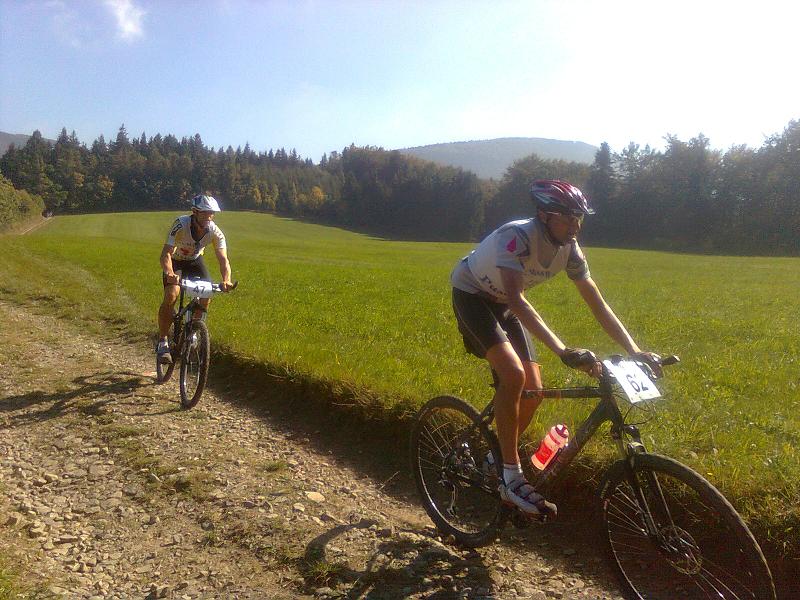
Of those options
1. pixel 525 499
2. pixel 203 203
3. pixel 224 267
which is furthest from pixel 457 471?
pixel 203 203

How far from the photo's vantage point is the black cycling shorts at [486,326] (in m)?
3.84

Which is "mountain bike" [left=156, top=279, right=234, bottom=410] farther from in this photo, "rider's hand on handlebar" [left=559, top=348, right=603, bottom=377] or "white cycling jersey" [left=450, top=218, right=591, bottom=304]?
"rider's hand on handlebar" [left=559, top=348, right=603, bottom=377]

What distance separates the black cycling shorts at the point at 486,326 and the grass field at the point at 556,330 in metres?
1.19

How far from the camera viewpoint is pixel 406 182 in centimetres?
10056

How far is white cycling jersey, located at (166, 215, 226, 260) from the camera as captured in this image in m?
7.30

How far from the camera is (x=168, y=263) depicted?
283 inches

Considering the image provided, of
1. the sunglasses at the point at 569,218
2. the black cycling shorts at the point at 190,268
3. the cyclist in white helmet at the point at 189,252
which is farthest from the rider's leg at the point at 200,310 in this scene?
the sunglasses at the point at 569,218

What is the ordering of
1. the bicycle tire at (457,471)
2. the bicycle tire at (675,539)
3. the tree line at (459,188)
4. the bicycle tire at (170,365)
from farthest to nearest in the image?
1. the tree line at (459,188)
2. the bicycle tire at (170,365)
3. the bicycle tire at (457,471)
4. the bicycle tire at (675,539)

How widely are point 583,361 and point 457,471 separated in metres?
1.59

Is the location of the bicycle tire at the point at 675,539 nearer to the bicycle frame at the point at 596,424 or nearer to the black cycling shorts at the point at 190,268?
the bicycle frame at the point at 596,424

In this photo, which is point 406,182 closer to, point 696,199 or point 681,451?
point 696,199

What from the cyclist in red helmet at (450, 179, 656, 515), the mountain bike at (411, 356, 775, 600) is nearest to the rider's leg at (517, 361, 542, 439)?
the cyclist in red helmet at (450, 179, 656, 515)

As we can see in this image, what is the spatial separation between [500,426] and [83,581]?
107 inches

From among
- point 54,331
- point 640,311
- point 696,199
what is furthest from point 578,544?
point 696,199
